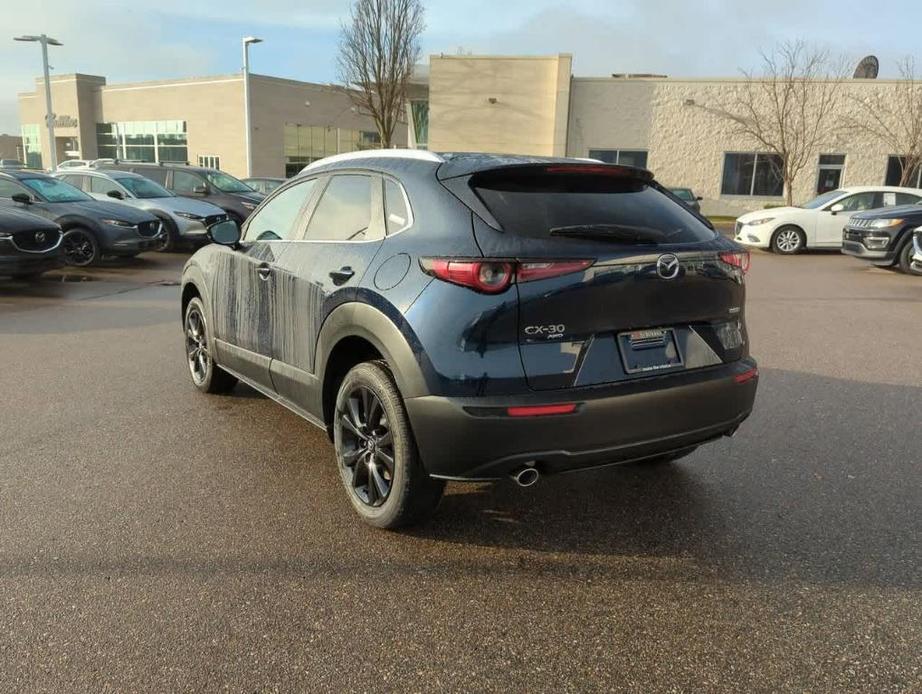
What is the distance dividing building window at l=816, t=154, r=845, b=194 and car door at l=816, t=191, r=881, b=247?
47.9 feet

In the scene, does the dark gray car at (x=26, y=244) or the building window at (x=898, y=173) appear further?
the building window at (x=898, y=173)

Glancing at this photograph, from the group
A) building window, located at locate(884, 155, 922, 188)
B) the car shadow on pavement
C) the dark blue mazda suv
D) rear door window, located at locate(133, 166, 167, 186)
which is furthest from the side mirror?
building window, located at locate(884, 155, 922, 188)

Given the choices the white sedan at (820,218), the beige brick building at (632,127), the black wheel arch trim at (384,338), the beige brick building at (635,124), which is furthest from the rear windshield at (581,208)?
the beige brick building at (635,124)

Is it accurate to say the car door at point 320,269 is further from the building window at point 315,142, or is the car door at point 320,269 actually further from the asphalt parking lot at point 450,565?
the building window at point 315,142

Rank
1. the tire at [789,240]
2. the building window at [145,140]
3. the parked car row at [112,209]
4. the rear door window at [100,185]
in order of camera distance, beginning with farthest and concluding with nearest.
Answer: the building window at [145,140], the tire at [789,240], the rear door window at [100,185], the parked car row at [112,209]

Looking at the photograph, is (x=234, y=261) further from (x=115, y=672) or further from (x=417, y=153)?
(x=115, y=672)

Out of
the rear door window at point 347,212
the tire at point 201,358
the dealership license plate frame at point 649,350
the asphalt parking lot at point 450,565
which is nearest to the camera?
the asphalt parking lot at point 450,565

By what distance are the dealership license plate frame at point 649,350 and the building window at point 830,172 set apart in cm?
3127

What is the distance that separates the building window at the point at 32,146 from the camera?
7302 centimetres

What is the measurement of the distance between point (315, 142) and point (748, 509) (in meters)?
62.6

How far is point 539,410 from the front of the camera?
9.61 ft

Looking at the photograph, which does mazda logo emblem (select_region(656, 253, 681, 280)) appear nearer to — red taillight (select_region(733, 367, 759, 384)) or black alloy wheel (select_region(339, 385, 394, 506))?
red taillight (select_region(733, 367, 759, 384))

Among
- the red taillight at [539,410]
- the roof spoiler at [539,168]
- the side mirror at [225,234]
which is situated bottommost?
the red taillight at [539,410]

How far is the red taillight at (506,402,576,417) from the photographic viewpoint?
2916 millimetres
